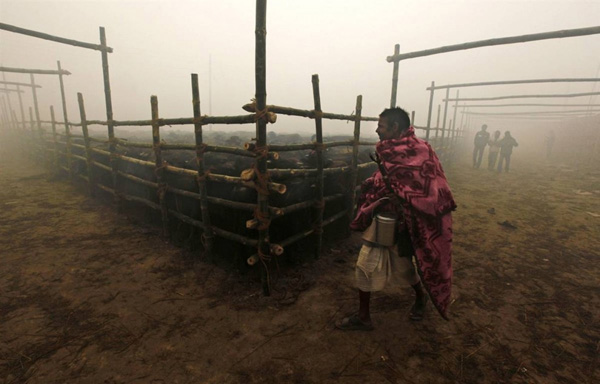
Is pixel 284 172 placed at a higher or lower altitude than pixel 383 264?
higher

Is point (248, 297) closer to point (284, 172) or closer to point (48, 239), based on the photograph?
point (284, 172)

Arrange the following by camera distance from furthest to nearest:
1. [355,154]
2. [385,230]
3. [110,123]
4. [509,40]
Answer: [110,123] < [509,40] < [355,154] < [385,230]

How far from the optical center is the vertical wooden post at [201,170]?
324cm

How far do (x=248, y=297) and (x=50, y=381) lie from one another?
61.0 inches

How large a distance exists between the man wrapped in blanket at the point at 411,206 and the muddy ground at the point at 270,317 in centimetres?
41

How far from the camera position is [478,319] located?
2.65 metres

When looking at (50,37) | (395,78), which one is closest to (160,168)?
Answer: (50,37)

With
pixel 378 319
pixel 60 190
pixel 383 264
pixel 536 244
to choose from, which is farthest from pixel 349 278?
pixel 60 190

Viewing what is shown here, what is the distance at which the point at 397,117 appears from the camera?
7.63ft

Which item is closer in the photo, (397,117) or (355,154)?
(397,117)

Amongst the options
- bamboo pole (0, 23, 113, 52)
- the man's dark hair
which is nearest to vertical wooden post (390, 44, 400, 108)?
the man's dark hair

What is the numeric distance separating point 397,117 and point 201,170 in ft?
7.55

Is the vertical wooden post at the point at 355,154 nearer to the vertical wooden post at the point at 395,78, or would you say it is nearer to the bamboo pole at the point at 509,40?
the vertical wooden post at the point at 395,78

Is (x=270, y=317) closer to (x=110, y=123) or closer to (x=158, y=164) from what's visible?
(x=158, y=164)
